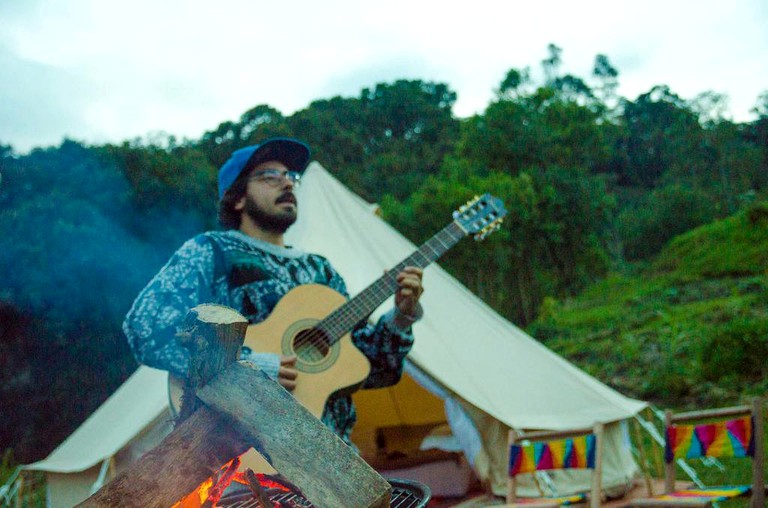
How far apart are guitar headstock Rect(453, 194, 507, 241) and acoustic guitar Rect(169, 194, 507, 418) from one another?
0.55 m

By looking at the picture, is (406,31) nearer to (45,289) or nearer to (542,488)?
(45,289)

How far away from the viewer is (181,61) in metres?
7.41

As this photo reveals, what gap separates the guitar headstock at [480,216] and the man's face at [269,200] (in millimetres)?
841

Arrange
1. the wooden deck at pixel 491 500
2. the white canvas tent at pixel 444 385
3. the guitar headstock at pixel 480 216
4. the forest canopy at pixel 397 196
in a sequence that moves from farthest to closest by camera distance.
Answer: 1. the forest canopy at pixel 397 196
2. the wooden deck at pixel 491 500
3. the white canvas tent at pixel 444 385
4. the guitar headstock at pixel 480 216

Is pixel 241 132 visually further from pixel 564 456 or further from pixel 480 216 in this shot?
pixel 564 456

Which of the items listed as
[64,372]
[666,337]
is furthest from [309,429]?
[666,337]

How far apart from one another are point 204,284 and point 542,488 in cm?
245

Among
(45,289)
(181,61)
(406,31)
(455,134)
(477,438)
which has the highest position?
(455,134)

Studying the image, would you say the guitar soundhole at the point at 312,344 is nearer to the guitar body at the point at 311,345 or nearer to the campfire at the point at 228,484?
the guitar body at the point at 311,345

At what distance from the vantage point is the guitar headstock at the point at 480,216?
9.90ft

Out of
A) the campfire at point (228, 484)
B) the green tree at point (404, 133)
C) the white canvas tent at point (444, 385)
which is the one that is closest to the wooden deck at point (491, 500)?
the white canvas tent at point (444, 385)

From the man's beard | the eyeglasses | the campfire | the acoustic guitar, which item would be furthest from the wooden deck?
the campfire

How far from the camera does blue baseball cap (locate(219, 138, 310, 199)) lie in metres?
2.52

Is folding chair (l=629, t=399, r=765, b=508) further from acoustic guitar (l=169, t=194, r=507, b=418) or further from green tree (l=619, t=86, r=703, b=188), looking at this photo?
green tree (l=619, t=86, r=703, b=188)
